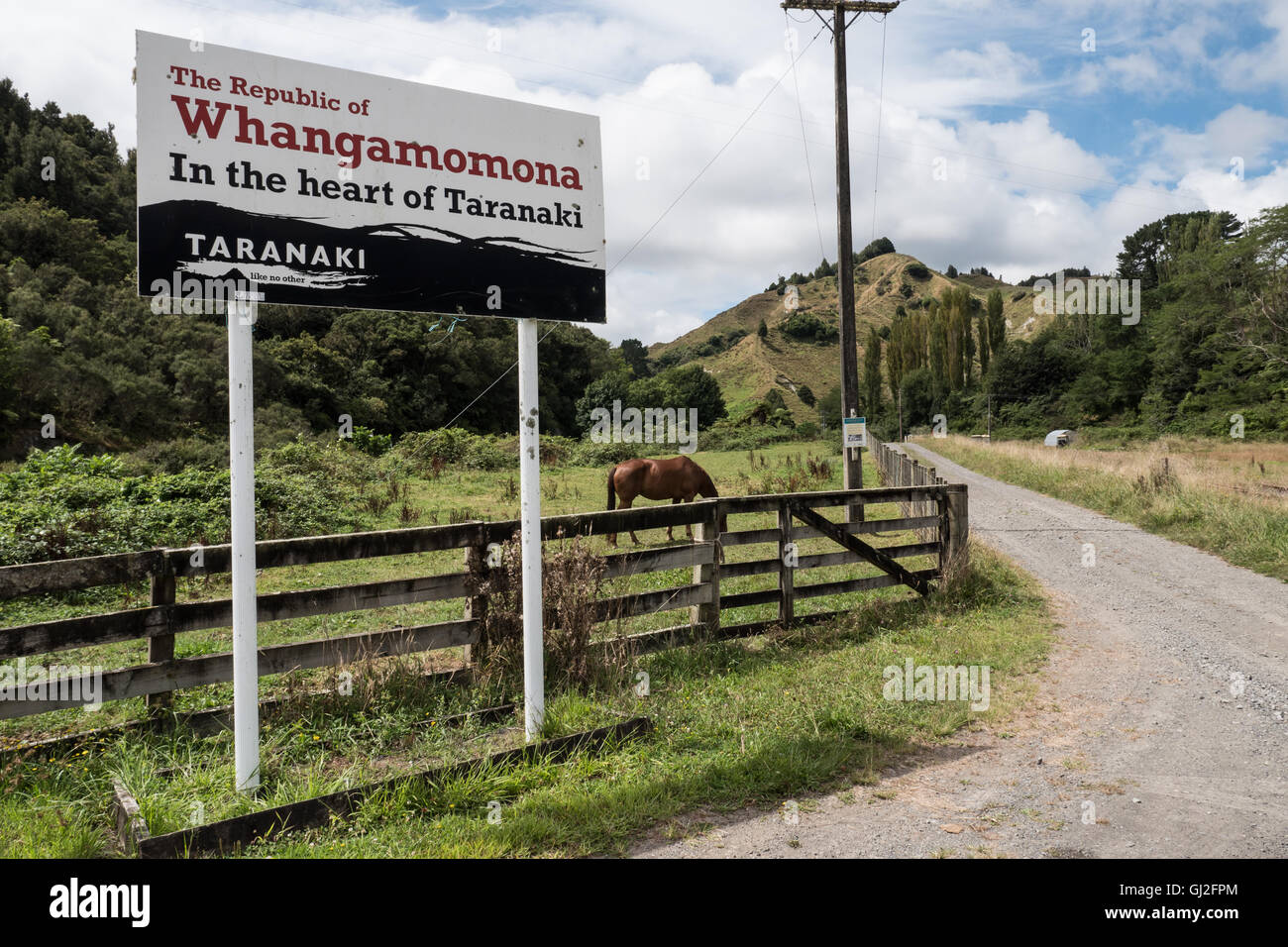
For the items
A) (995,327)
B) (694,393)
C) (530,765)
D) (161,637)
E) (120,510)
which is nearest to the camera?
(530,765)

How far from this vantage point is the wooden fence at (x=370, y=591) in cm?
436

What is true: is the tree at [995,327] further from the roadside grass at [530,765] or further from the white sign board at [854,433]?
the roadside grass at [530,765]

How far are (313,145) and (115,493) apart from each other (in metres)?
10.3

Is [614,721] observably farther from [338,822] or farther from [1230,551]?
[1230,551]

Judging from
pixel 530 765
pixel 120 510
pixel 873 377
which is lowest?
pixel 530 765

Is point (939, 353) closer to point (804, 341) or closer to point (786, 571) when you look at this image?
point (804, 341)

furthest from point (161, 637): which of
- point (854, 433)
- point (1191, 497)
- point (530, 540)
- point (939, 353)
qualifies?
point (939, 353)

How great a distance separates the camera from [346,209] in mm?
4281

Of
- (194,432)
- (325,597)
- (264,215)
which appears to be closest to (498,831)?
(325,597)

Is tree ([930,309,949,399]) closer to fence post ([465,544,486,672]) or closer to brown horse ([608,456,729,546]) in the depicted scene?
brown horse ([608,456,729,546])

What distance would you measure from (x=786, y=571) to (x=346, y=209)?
4.93 metres

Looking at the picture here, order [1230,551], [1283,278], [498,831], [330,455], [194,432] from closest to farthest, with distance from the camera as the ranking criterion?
[498,831], [1230,551], [330,455], [194,432], [1283,278]

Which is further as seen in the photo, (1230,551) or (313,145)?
(1230,551)
